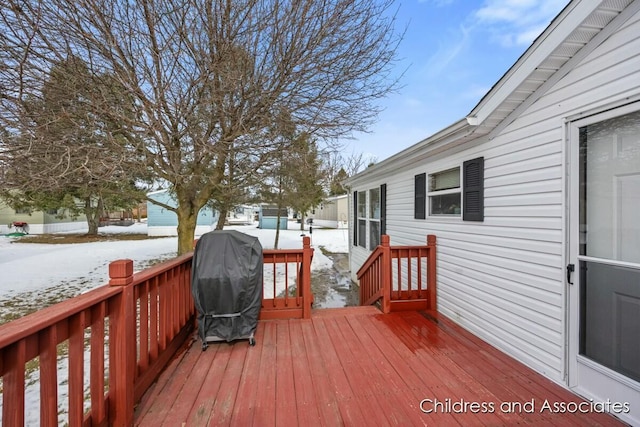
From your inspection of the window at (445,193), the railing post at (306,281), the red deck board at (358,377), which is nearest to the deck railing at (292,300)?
the railing post at (306,281)

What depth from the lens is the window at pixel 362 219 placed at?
295 inches

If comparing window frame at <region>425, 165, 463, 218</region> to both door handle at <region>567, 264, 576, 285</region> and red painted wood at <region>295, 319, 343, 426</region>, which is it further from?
red painted wood at <region>295, 319, 343, 426</region>

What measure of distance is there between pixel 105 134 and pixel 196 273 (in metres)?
2.86

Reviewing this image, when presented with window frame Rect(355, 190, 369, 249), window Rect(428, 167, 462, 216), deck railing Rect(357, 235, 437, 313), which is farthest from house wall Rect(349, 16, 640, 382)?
window frame Rect(355, 190, 369, 249)

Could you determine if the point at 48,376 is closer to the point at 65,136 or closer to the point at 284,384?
the point at 284,384

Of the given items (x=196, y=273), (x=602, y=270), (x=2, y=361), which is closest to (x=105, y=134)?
(x=196, y=273)

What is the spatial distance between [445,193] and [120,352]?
375cm

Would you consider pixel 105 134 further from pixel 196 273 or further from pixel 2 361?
pixel 2 361

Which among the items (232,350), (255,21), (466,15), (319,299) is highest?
(466,15)

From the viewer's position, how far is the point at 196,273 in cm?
259

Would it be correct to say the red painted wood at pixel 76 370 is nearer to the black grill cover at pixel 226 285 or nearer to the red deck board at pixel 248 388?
the red deck board at pixel 248 388

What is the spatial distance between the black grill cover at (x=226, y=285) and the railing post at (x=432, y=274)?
7.72 ft

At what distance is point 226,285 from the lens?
2.60 metres

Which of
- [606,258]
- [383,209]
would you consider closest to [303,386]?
[606,258]
